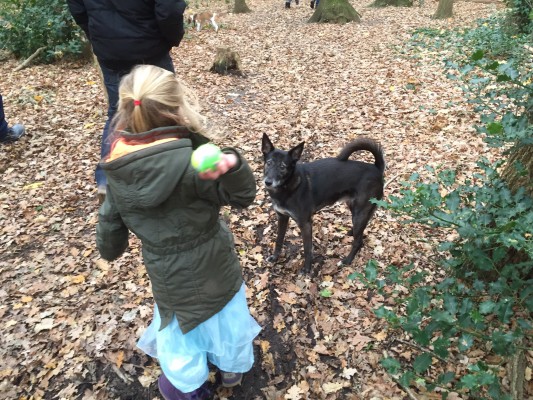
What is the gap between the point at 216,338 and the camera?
→ 264 cm

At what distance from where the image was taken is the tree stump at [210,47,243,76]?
10062mm

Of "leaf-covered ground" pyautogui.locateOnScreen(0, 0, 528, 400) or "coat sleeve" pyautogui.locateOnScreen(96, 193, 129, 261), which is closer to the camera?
"coat sleeve" pyautogui.locateOnScreen(96, 193, 129, 261)

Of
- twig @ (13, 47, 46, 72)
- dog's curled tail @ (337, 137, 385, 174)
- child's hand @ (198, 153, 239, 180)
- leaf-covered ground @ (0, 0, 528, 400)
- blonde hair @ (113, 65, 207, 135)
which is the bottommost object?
leaf-covered ground @ (0, 0, 528, 400)

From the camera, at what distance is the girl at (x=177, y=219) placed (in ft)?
6.65

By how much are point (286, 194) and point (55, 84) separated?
27.8ft

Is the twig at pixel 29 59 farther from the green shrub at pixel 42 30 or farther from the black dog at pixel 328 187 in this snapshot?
the black dog at pixel 328 187

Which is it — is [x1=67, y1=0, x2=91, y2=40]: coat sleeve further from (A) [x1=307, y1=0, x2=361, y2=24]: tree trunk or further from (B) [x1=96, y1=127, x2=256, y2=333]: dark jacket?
(A) [x1=307, y1=0, x2=361, y2=24]: tree trunk

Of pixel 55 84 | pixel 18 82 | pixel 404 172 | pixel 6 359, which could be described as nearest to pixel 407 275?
pixel 404 172

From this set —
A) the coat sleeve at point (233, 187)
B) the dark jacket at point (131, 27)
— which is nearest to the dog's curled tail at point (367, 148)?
the coat sleeve at point (233, 187)

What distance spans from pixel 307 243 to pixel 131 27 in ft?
9.89

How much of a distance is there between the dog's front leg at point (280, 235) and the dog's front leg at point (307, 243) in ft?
0.93

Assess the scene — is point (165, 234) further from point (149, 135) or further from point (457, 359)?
point (457, 359)

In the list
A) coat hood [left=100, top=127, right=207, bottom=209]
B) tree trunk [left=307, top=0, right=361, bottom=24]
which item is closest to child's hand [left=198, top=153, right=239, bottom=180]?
coat hood [left=100, top=127, right=207, bottom=209]

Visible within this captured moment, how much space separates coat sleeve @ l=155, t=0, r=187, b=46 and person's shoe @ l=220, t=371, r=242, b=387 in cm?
348
